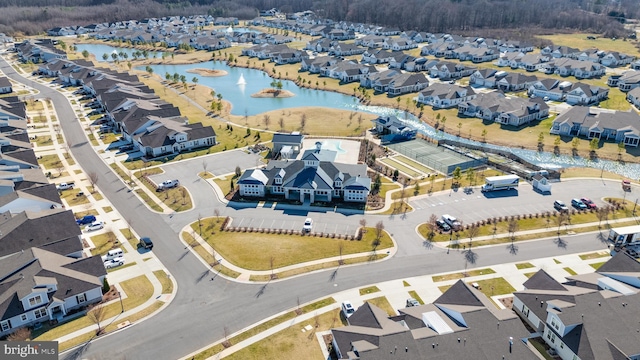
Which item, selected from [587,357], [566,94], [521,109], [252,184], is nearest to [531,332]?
[587,357]

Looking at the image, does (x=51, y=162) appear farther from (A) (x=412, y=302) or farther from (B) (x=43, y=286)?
(A) (x=412, y=302)

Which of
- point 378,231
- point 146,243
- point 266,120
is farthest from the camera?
point 266,120

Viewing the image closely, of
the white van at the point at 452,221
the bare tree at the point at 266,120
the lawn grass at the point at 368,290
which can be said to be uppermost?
the bare tree at the point at 266,120

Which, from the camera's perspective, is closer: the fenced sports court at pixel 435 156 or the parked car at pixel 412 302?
the parked car at pixel 412 302

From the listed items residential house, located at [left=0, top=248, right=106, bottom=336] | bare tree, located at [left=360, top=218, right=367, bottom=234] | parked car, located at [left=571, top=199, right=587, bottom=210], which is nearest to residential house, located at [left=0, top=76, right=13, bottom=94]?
residential house, located at [left=0, top=248, right=106, bottom=336]

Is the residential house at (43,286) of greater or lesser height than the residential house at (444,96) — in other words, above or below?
below

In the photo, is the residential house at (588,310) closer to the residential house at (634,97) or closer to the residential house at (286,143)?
the residential house at (286,143)

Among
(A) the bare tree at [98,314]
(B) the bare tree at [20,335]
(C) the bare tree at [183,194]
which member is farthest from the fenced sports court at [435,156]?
(B) the bare tree at [20,335]

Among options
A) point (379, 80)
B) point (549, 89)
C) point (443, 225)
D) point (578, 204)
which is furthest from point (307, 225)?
point (549, 89)
